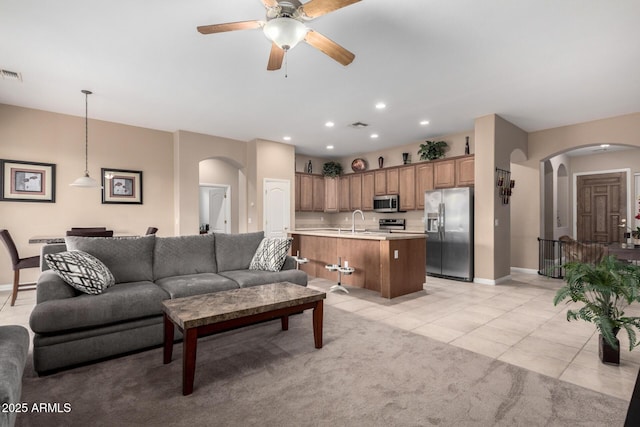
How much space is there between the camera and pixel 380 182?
780 cm

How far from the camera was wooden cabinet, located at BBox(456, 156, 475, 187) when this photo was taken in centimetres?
600

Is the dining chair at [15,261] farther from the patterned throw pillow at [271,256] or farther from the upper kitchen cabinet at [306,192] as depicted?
the upper kitchen cabinet at [306,192]

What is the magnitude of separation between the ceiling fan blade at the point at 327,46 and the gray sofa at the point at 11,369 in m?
2.60

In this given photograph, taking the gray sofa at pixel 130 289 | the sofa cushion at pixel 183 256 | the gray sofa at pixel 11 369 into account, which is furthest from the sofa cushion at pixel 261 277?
the gray sofa at pixel 11 369

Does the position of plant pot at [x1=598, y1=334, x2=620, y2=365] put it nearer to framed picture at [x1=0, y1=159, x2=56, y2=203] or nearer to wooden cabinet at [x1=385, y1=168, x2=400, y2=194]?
wooden cabinet at [x1=385, y1=168, x2=400, y2=194]

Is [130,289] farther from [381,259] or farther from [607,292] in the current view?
[607,292]

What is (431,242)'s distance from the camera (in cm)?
612

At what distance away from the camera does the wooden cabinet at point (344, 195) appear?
8.58m

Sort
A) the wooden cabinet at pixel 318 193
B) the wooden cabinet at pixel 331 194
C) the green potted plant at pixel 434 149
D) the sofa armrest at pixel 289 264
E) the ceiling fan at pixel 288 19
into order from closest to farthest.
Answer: the ceiling fan at pixel 288 19
the sofa armrest at pixel 289 264
the green potted plant at pixel 434 149
the wooden cabinet at pixel 318 193
the wooden cabinet at pixel 331 194

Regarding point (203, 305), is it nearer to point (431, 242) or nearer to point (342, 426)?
point (342, 426)

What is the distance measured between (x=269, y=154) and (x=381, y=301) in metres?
4.27

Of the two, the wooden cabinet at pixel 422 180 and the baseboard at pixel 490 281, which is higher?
the wooden cabinet at pixel 422 180

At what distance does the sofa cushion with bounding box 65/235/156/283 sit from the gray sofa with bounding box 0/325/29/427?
1.31 meters

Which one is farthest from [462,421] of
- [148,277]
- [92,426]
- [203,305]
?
[148,277]
